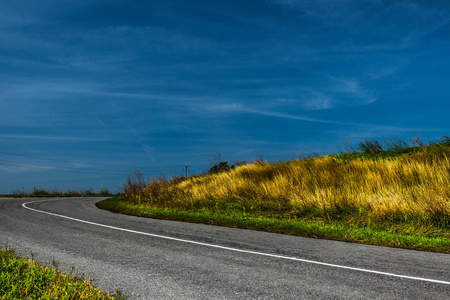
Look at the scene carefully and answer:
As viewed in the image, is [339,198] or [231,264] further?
[339,198]

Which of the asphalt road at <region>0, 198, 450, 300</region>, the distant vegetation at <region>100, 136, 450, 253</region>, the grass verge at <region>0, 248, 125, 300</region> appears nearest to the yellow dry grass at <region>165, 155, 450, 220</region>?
the distant vegetation at <region>100, 136, 450, 253</region>

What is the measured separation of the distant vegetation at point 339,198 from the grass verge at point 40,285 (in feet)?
22.3

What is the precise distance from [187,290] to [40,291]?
211 cm

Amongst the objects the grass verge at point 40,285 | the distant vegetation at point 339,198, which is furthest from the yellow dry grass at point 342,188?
the grass verge at point 40,285

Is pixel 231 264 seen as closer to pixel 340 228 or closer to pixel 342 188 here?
pixel 340 228

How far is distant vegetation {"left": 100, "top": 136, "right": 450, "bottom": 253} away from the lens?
1112 centimetres

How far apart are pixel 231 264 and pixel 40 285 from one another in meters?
3.22

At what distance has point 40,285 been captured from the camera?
5469 millimetres

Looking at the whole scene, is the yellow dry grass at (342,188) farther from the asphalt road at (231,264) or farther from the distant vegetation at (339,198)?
the asphalt road at (231,264)

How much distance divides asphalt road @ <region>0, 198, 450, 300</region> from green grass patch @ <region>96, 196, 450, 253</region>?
73 cm

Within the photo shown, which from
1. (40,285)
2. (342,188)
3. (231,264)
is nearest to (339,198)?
(342,188)

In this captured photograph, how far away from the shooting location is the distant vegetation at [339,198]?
11.1 meters

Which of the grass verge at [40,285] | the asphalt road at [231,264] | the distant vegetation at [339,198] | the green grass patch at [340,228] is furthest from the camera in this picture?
the distant vegetation at [339,198]

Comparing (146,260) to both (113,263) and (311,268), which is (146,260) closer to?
(113,263)
